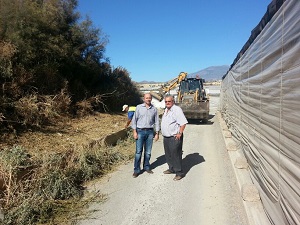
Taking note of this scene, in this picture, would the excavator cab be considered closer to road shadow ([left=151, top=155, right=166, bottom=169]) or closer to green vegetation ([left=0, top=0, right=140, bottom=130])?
green vegetation ([left=0, top=0, right=140, bottom=130])

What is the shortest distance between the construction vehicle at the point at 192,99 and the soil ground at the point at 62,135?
4.87 m

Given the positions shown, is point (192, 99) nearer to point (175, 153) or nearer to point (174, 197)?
point (175, 153)

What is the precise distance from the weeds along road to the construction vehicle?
8758mm

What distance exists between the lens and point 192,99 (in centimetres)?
1806

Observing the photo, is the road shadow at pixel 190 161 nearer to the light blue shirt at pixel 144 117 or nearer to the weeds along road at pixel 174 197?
the weeds along road at pixel 174 197

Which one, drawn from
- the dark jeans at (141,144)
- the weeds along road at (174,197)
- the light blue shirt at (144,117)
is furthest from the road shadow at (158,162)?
the light blue shirt at (144,117)

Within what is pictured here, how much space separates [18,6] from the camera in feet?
39.5

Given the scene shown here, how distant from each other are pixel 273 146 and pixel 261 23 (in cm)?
238

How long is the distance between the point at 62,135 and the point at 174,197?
5.37 m

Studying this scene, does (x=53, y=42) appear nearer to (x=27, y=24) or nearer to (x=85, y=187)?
(x=27, y=24)

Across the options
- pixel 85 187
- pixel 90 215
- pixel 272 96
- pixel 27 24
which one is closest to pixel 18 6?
pixel 27 24

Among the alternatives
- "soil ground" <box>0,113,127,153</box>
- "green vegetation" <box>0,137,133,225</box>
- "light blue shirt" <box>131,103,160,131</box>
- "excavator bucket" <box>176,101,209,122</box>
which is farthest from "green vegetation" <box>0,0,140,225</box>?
"excavator bucket" <box>176,101,209,122</box>

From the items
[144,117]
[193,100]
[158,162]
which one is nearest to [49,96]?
[158,162]

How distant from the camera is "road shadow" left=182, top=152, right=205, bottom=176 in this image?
770 centimetres
